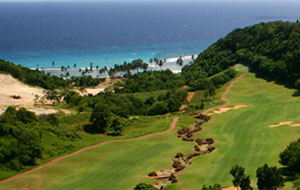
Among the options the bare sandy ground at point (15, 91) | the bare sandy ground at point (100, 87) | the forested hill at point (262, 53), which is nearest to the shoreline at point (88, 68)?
the bare sandy ground at point (100, 87)

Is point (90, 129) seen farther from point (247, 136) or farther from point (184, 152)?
point (247, 136)

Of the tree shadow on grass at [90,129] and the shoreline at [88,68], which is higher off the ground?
the shoreline at [88,68]

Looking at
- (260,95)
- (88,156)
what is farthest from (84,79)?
(88,156)

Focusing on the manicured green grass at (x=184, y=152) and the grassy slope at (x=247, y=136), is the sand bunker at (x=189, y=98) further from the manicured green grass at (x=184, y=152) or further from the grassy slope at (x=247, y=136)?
the manicured green grass at (x=184, y=152)

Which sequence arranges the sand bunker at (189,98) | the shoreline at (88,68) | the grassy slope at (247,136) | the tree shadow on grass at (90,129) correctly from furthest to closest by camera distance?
the shoreline at (88,68), the sand bunker at (189,98), the tree shadow on grass at (90,129), the grassy slope at (247,136)

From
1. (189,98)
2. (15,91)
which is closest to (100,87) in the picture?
(15,91)

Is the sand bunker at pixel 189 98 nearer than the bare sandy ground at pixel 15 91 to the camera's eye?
Yes

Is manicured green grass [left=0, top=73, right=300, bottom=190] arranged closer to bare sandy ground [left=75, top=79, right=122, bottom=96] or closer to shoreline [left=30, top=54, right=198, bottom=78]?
bare sandy ground [left=75, top=79, right=122, bottom=96]
